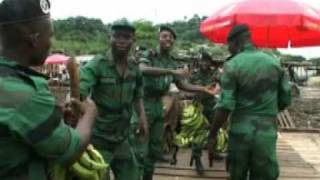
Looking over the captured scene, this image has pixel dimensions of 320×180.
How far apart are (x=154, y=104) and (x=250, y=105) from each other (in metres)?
1.45

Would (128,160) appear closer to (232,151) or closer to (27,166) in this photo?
(232,151)

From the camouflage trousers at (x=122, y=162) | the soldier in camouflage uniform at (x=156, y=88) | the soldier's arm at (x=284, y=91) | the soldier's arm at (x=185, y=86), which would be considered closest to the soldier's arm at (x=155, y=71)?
the soldier in camouflage uniform at (x=156, y=88)

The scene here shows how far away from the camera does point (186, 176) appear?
25.9 ft

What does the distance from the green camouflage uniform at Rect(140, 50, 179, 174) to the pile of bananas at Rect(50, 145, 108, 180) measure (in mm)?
3395

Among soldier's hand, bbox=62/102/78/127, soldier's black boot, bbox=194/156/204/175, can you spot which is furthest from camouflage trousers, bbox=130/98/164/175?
soldier's hand, bbox=62/102/78/127

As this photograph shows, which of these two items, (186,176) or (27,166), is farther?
(186,176)

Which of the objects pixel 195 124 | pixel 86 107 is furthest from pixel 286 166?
pixel 86 107

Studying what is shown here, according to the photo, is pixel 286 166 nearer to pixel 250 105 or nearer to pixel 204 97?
pixel 204 97

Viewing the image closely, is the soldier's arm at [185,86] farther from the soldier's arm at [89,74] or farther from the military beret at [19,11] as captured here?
the military beret at [19,11]

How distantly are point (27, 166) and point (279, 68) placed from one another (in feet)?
11.6

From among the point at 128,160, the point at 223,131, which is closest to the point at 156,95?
the point at 128,160

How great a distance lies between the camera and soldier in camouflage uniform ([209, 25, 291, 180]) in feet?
17.8

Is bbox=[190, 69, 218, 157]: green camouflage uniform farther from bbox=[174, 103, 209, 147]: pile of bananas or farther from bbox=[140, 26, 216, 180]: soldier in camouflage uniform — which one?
bbox=[140, 26, 216, 180]: soldier in camouflage uniform

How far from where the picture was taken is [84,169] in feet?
9.89
